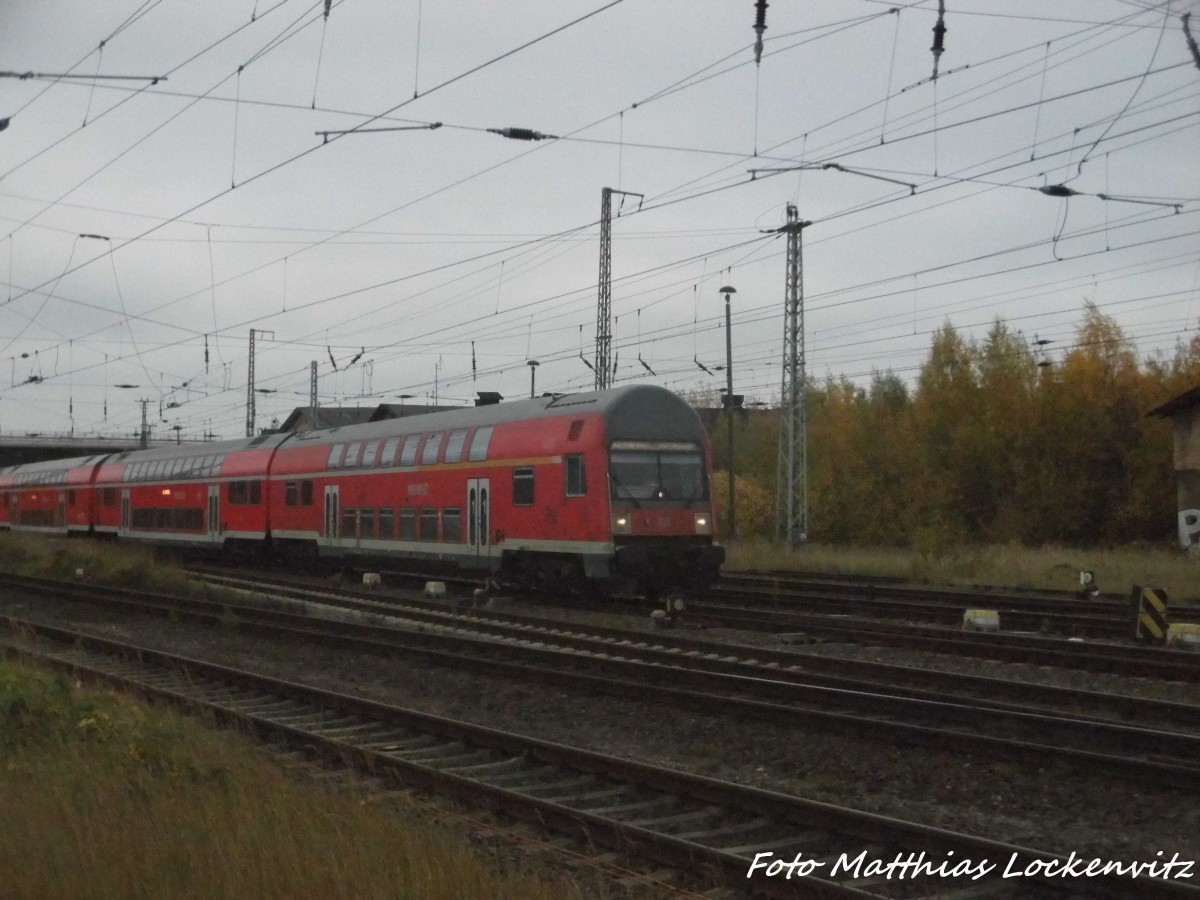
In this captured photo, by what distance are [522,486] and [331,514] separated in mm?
8870

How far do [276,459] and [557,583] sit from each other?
13267 millimetres

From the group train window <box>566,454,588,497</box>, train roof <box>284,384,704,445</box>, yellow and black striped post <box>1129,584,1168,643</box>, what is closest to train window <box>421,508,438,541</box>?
train roof <box>284,384,704,445</box>

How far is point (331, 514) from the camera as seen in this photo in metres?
29.2

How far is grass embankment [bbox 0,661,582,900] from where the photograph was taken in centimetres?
561

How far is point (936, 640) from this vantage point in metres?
16.1

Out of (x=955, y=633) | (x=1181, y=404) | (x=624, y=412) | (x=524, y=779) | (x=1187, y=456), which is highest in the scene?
(x=1181, y=404)

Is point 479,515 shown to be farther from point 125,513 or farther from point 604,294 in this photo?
point 125,513

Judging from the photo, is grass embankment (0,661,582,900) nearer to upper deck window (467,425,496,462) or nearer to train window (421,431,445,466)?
upper deck window (467,425,496,462)

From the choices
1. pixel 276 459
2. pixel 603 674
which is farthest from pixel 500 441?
pixel 276 459

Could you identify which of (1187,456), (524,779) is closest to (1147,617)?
(524,779)

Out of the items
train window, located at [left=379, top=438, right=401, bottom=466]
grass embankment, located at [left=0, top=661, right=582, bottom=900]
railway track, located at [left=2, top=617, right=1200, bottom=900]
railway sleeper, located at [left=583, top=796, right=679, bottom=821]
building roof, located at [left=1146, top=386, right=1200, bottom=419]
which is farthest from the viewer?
building roof, located at [left=1146, top=386, right=1200, bottom=419]

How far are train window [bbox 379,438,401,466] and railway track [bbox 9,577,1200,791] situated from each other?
6222 millimetres

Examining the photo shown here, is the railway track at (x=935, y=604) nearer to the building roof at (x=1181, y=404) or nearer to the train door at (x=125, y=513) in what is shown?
the building roof at (x=1181, y=404)

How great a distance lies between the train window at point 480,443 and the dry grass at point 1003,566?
32.9 feet
